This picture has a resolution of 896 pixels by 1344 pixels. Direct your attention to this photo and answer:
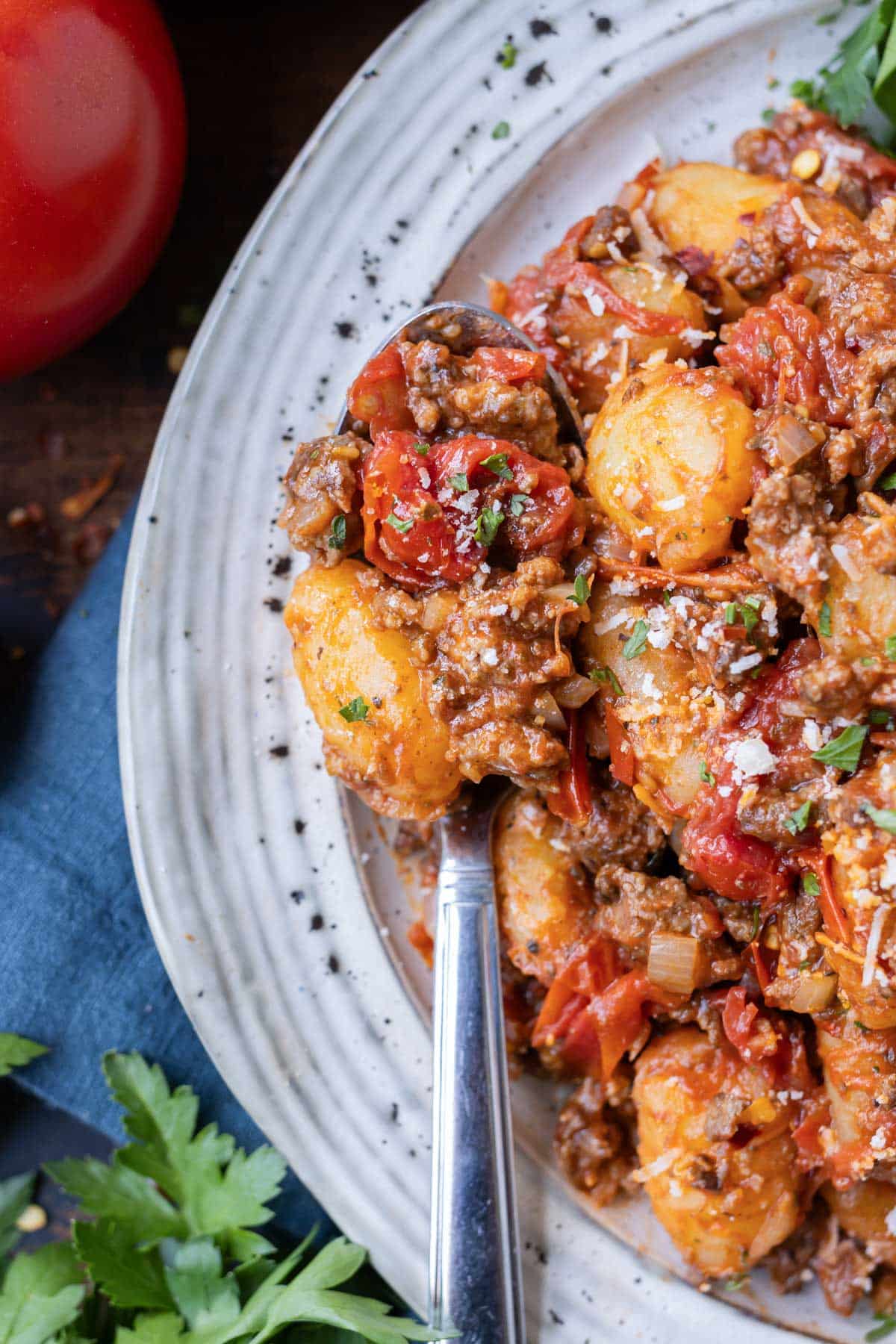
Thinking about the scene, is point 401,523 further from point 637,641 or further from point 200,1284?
point 200,1284

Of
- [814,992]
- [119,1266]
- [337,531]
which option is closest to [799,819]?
→ [814,992]

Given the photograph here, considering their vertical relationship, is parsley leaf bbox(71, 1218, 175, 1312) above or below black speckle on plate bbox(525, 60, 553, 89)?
below

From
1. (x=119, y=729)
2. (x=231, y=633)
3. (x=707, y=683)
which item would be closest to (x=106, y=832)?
(x=119, y=729)

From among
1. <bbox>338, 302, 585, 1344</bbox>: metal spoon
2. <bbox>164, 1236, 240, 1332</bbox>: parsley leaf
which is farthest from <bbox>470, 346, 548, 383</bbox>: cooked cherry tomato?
<bbox>164, 1236, 240, 1332</bbox>: parsley leaf

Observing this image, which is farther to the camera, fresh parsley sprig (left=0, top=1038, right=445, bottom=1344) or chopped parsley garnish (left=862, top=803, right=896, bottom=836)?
fresh parsley sprig (left=0, top=1038, right=445, bottom=1344)

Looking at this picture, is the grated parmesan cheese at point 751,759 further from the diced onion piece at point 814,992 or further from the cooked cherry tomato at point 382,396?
the cooked cherry tomato at point 382,396

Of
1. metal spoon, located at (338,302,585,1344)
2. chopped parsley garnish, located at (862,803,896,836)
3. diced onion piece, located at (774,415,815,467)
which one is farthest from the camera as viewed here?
metal spoon, located at (338,302,585,1344)

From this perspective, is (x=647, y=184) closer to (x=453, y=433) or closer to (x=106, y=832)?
(x=453, y=433)

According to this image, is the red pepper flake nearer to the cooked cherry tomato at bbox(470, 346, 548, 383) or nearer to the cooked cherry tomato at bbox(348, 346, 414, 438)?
the cooked cherry tomato at bbox(348, 346, 414, 438)
